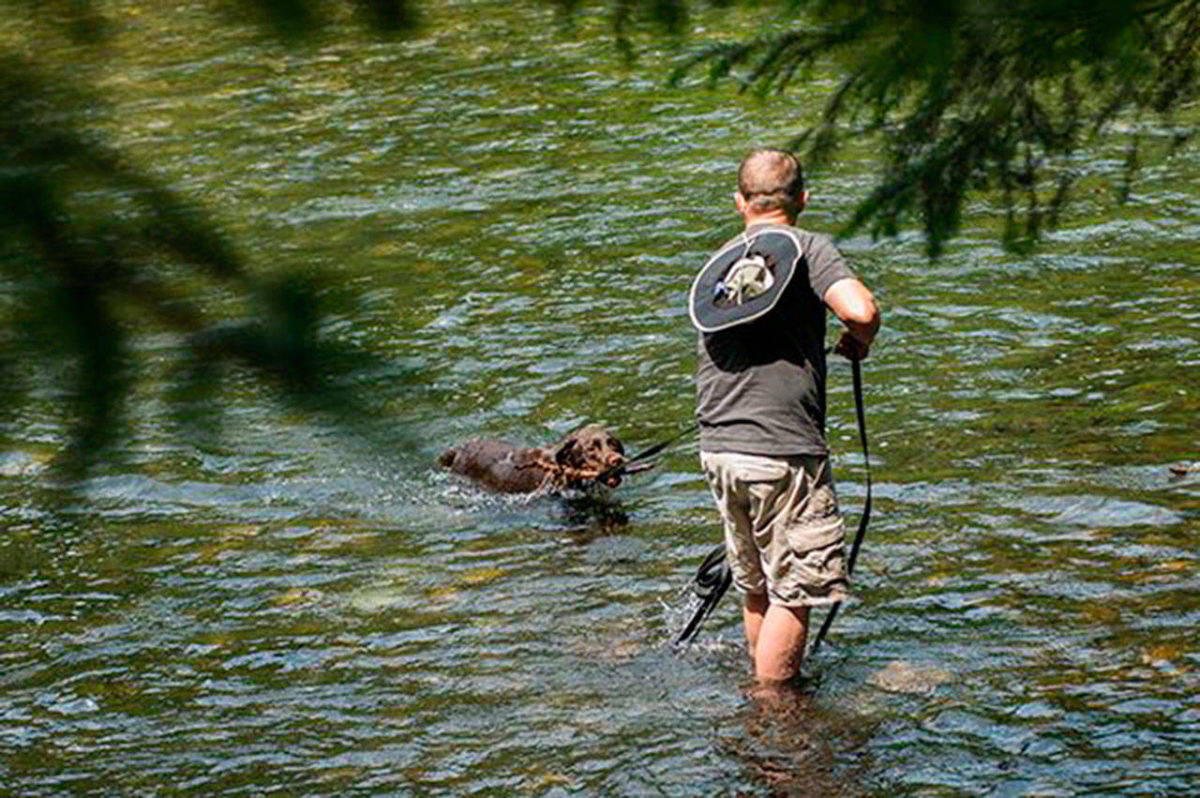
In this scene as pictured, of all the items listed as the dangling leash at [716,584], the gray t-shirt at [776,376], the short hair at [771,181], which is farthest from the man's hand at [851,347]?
the dangling leash at [716,584]

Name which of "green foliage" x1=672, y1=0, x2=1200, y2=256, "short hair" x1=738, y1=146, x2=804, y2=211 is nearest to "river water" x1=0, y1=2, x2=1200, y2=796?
"green foliage" x1=672, y1=0, x2=1200, y2=256

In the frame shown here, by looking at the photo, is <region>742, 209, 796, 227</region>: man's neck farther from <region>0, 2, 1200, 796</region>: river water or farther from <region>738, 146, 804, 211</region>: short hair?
<region>0, 2, 1200, 796</region>: river water

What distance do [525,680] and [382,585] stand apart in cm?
155

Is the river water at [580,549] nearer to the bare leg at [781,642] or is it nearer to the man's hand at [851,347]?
the bare leg at [781,642]

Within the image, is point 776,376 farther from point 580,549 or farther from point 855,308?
point 580,549

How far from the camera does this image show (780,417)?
6703mm

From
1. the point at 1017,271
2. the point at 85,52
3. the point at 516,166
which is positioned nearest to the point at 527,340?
the point at 1017,271

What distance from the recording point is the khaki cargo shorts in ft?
22.2

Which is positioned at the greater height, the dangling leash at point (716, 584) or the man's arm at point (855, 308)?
the man's arm at point (855, 308)

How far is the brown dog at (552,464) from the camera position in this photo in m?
9.40

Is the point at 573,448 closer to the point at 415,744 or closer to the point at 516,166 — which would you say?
the point at 415,744

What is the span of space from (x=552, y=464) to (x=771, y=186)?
313cm

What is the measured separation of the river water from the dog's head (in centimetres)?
25

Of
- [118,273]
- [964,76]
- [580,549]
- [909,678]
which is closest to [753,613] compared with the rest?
[909,678]
